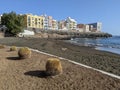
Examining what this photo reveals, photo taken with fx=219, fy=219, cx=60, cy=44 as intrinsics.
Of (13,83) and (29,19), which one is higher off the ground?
(29,19)

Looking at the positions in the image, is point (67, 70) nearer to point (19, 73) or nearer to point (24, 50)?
point (19, 73)

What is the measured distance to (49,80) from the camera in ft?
32.8

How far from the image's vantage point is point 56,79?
10.0 metres

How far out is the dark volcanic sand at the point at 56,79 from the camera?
8.99 meters

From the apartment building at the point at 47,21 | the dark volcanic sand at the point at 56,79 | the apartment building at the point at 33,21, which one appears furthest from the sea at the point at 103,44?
the apartment building at the point at 47,21

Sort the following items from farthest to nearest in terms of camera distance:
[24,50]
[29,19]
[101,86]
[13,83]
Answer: [29,19], [24,50], [13,83], [101,86]

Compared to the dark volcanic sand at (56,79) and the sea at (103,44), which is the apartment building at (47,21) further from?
the dark volcanic sand at (56,79)

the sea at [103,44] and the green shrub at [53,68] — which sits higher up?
the green shrub at [53,68]

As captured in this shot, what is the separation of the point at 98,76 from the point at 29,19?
139751 millimetres

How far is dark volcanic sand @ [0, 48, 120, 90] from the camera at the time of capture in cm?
899

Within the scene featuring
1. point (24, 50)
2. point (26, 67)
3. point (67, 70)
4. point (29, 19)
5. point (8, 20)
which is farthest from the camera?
point (29, 19)

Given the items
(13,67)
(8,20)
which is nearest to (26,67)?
(13,67)

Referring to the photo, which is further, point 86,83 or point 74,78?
point 74,78

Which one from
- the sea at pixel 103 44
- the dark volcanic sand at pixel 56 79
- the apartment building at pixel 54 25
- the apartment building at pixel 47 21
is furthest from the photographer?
the apartment building at pixel 54 25
